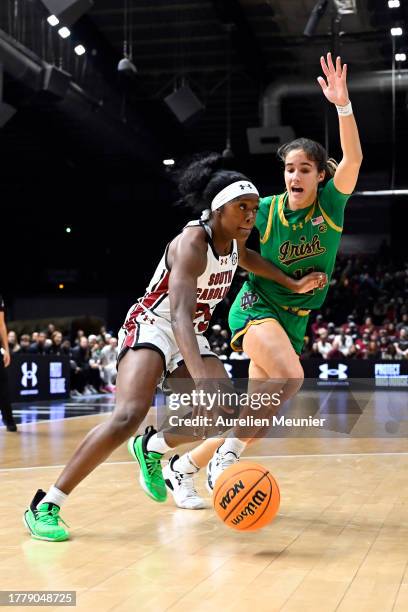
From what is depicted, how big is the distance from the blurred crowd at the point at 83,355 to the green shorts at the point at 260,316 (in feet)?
39.2

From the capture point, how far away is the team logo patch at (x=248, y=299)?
444 cm

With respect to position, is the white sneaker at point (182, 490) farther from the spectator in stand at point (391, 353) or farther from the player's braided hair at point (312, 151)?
the spectator in stand at point (391, 353)

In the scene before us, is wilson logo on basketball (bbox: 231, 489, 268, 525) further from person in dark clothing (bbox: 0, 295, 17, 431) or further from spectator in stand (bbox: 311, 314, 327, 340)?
spectator in stand (bbox: 311, 314, 327, 340)

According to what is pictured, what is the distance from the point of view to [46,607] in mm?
2471

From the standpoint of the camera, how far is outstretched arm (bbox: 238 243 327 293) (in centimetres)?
421

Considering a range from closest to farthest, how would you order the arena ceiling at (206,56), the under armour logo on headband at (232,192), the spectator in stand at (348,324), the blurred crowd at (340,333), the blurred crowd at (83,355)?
the under armour logo on headband at (232,192)
the arena ceiling at (206,56)
the blurred crowd at (83,355)
the blurred crowd at (340,333)
the spectator in stand at (348,324)

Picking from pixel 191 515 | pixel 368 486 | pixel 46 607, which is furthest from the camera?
pixel 368 486

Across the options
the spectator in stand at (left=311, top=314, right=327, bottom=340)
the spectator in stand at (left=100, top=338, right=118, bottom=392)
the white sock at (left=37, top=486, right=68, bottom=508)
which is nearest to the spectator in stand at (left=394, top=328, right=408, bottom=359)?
the spectator in stand at (left=311, top=314, right=327, bottom=340)

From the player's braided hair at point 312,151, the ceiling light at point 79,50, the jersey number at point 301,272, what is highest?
the ceiling light at point 79,50

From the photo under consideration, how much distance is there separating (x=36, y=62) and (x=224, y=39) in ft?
13.7

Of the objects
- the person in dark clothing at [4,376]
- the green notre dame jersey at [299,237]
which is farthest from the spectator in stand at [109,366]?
the green notre dame jersey at [299,237]

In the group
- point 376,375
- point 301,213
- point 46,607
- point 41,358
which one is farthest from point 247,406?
point 376,375

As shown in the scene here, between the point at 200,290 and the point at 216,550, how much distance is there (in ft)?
3.76

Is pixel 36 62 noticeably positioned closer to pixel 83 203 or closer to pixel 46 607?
pixel 83 203
